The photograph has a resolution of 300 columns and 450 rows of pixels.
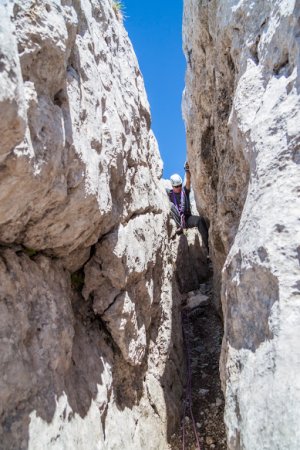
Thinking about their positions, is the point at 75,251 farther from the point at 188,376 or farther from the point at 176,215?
the point at 176,215

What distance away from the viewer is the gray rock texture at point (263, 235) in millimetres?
3225

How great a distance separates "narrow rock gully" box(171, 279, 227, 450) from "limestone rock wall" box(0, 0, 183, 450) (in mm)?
383

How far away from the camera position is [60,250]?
5.04m

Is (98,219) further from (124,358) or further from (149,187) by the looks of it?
(149,187)

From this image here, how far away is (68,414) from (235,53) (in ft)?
23.9

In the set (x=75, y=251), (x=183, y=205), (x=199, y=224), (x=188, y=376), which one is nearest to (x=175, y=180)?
(x=183, y=205)

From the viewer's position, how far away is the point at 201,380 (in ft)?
25.9

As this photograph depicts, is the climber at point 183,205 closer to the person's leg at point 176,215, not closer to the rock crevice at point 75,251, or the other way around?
the person's leg at point 176,215

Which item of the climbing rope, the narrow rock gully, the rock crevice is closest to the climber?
the narrow rock gully

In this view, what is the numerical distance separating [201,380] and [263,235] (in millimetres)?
5304

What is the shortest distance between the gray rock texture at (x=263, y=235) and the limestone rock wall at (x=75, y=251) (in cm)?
209

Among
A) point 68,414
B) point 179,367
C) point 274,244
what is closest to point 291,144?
point 274,244

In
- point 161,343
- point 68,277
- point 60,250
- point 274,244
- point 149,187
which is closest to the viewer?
point 274,244

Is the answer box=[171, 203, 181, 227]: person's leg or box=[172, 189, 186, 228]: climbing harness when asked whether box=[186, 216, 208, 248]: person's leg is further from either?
box=[171, 203, 181, 227]: person's leg
